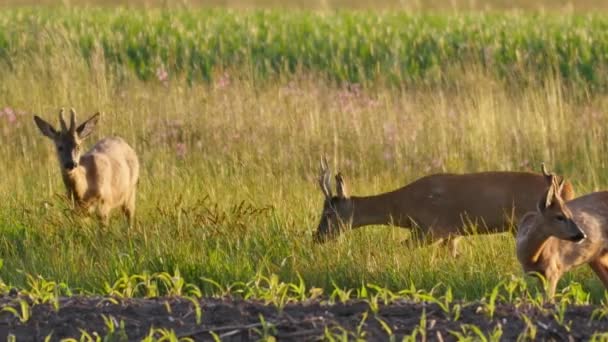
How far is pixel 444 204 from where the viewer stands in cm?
1130

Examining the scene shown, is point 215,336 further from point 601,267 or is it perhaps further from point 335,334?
point 601,267

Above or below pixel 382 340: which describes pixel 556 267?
Answer: below

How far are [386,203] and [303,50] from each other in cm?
1368

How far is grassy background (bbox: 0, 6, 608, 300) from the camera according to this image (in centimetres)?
927

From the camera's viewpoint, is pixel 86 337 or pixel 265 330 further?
pixel 86 337

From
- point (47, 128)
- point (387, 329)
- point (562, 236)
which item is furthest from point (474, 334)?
point (47, 128)

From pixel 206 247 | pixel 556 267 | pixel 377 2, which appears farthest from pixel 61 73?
pixel 377 2

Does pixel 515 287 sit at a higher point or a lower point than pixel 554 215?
higher

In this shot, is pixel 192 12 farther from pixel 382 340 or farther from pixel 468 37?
pixel 382 340

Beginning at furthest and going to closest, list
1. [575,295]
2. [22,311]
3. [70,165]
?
1. [70,165]
2. [575,295]
3. [22,311]

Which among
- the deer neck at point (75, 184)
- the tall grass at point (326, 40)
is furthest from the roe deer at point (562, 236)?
the tall grass at point (326, 40)

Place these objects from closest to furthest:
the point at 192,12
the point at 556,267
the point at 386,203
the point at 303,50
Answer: the point at 556,267 < the point at 386,203 < the point at 303,50 < the point at 192,12

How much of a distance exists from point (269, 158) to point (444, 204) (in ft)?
9.26

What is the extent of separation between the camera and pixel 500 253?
997cm
